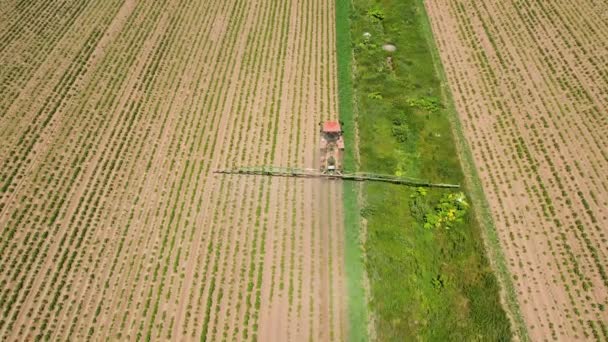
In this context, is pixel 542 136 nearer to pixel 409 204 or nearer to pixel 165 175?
pixel 409 204

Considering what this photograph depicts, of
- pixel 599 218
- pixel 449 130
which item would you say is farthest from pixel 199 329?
pixel 599 218

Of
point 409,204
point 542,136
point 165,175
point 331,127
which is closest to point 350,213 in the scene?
point 409,204

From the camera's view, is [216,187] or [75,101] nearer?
[216,187]

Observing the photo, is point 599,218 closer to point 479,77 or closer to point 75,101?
point 479,77

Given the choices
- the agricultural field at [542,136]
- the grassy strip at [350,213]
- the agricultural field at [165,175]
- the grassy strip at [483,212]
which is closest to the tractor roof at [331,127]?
the grassy strip at [350,213]

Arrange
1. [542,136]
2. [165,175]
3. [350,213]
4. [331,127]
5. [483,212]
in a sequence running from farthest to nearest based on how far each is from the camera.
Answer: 1. [542,136]
2. [331,127]
3. [165,175]
4. [350,213]
5. [483,212]
